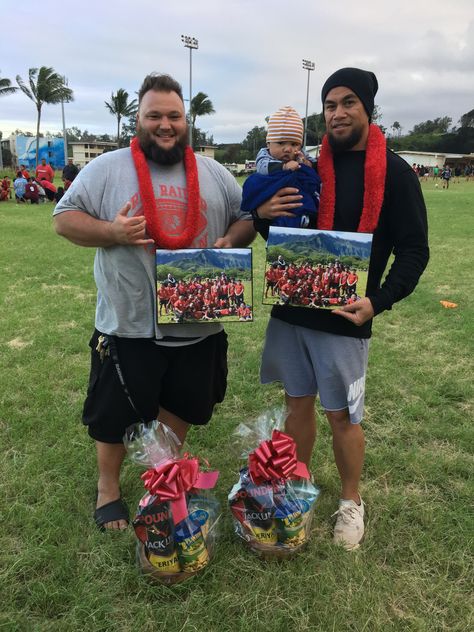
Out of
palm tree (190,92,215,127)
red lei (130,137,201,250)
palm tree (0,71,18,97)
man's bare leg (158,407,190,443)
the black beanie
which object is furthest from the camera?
palm tree (190,92,215,127)

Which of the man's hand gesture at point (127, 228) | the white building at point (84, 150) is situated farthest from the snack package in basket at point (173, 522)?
the white building at point (84, 150)

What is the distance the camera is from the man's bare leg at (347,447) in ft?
7.54

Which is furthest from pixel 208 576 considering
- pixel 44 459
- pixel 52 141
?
pixel 52 141

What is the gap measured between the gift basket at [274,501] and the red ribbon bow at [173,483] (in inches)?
10.5

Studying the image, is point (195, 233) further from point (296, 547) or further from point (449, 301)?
point (449, 301)

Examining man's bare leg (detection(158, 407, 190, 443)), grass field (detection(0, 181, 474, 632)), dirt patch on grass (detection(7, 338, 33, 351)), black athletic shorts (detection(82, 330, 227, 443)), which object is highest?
black athletic shorts (detection(82, 330, 227, 443))

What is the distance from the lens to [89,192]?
2.08 m

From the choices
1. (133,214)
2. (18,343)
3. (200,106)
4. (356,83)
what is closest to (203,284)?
(133,214)

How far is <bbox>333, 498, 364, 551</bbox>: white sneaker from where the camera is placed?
2283mm

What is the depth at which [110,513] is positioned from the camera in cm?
243

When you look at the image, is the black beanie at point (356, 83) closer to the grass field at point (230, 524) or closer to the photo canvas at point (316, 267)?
the photo canvas at point (316, 267)

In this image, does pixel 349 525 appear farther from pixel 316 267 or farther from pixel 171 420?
pixel 316 267

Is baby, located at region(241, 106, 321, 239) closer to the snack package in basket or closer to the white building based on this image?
the snack package in basket

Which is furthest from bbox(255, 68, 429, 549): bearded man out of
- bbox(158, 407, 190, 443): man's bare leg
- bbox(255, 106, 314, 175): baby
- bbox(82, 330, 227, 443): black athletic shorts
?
bbox(158, 407, 190, 443): man's bare leg
